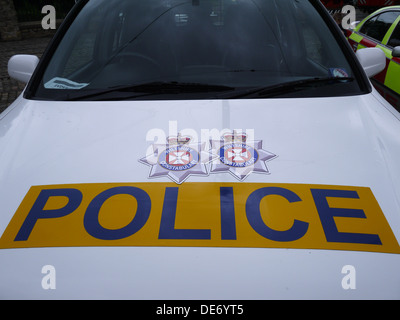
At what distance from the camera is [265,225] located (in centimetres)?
120

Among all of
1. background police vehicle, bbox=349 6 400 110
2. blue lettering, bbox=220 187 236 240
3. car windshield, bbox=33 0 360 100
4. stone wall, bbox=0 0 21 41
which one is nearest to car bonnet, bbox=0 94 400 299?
blue lettering, bbox=220 187 236 240

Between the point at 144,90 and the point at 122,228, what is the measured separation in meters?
0.80

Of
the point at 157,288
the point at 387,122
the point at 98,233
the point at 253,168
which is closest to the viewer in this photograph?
the point at 157,288

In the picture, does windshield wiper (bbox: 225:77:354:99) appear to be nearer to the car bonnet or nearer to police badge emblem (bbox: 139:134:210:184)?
the car bonnet

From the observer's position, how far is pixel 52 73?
2012mm

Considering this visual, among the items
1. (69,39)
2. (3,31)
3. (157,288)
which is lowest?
(3,31)

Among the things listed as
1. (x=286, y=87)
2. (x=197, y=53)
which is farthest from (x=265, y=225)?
(x=197, y=53)

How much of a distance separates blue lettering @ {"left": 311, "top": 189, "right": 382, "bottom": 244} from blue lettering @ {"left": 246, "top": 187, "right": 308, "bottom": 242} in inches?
2.4

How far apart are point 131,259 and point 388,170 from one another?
0.89 meters

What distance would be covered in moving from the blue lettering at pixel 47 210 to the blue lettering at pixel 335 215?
728 millimetres

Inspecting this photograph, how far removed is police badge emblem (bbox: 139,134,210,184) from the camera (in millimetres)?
1392

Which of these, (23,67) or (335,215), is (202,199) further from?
(23,67)

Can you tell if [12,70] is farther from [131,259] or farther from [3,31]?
[3,31]

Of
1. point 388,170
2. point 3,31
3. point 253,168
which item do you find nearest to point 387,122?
point 388,170
